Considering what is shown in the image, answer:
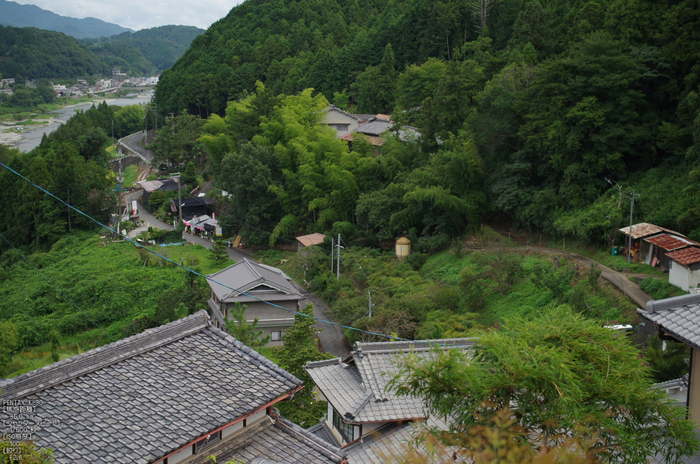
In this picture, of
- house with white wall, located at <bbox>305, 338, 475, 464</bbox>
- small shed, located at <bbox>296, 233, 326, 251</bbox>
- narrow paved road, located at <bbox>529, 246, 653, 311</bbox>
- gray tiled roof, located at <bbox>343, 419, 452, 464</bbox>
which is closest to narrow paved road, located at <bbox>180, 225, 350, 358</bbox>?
small shed, located at <bbox>296, 233, 326, 251</bbox>

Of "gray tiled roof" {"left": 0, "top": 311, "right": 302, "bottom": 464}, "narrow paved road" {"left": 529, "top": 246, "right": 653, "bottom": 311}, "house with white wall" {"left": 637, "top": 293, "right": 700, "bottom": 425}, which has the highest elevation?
"house with white wall" {"left": 637, "top": 293, "right": 700, "bottom": 425}

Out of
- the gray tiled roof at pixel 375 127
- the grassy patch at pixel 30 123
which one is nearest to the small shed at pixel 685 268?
the gray tiled roof at pixel 375 127

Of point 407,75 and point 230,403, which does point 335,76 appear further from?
point 230,403

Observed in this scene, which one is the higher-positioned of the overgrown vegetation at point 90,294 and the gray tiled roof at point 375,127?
the gray tiled roof at point 375,127

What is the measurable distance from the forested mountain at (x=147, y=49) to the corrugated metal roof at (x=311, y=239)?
110612 mm

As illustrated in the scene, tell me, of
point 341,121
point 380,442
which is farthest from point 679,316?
point 341,121

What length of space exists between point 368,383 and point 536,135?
11.7 m

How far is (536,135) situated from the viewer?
1648 centimetres

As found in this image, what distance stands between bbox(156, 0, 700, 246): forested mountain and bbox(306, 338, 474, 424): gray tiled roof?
876cm

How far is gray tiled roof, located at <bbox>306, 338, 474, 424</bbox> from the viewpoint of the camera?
267 inches

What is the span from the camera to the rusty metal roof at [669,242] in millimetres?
12211

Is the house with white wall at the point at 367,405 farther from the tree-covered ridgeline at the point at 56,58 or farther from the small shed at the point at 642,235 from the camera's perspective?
the tree-covered ridgeline at the point at 56,58

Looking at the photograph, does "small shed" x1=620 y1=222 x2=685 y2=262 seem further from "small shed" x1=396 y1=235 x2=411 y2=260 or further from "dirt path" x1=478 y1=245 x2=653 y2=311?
"small shed" x1=396 y1=235 x2=411 y2=260

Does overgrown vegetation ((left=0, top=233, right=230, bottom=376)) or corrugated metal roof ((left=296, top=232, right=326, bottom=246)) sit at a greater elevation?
corrugated metal roof ((left=296, top=232, right=326, bottom=246))
